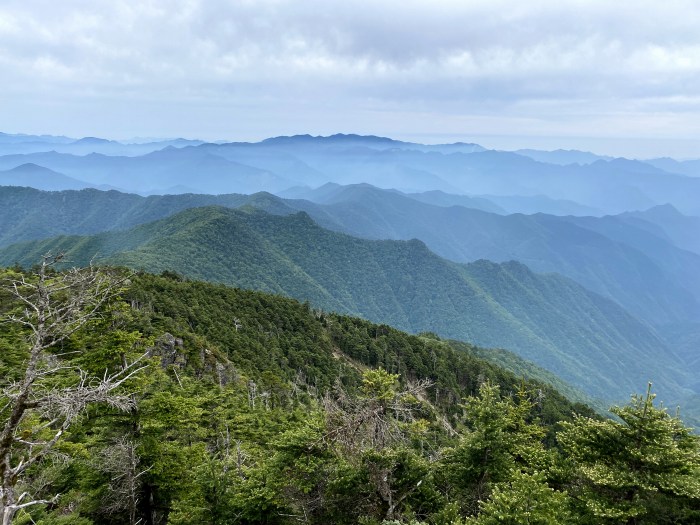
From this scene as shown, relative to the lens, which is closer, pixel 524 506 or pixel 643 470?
pixel 524 506

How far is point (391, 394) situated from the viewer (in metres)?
19.0

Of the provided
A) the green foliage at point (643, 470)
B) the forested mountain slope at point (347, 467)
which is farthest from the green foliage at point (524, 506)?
the green foliage at point (643, 470)

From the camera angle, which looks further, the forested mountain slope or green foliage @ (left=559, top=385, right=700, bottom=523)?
the forested mountain slope

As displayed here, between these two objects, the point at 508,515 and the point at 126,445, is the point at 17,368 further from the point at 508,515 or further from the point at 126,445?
the point at 508,515

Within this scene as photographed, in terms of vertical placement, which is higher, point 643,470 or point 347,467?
point 643,470

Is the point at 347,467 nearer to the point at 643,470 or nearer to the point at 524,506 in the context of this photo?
the point at 524,506

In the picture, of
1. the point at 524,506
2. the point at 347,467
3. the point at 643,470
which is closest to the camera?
the point at 524,506

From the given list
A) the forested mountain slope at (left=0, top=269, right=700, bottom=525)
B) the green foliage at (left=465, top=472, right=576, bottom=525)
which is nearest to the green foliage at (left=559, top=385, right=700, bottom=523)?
the forested mountain slope at (left=0, top=269, right=700, bottom=525)

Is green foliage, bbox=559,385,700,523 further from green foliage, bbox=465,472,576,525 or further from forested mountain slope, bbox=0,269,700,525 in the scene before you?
green foliage, bbox=465,472,576,525

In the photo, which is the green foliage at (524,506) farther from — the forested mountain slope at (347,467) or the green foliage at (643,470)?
the green foliage at (643,470)

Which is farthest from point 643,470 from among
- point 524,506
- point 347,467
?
point 347,467

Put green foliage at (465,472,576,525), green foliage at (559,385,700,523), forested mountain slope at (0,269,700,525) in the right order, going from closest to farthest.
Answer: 1. green foliage at (465,472,576,525)
2. green foliage at (559,385,700,523)
3. forested mountain slope at (0,269,700,525)

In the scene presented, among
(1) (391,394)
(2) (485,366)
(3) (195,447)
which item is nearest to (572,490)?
(1) (391,394)

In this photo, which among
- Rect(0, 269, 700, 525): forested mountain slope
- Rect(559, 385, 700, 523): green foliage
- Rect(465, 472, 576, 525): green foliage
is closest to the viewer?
Rect(465, 472, 576, 525): green foliage
